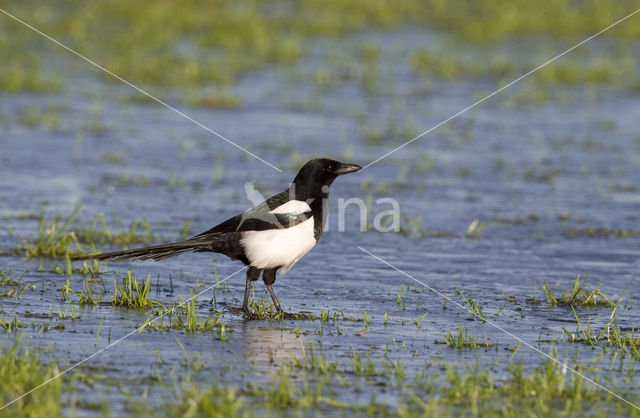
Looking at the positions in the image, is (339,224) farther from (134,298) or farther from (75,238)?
(134,298)

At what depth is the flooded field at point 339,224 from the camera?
4.94m

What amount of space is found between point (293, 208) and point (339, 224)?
3.11m

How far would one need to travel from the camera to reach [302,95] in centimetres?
1545

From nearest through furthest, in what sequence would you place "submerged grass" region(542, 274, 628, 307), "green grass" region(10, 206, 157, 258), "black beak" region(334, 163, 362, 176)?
1. "black beak" region(334, 163, 362, 176)
2. "submerged grass" region(542, 274, 628, 307)
3. "green grass" region(10, 206, 157, 258)

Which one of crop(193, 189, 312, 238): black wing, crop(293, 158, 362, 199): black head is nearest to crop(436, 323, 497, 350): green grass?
crop(193, 189, 312, 238): black wing

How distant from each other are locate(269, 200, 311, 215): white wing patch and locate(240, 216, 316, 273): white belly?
8 cm

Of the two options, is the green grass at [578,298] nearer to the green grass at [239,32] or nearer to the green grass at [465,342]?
the green grass at [465,342]

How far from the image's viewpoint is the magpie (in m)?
6.31

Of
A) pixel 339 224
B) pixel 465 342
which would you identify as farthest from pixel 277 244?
pixel 339 224

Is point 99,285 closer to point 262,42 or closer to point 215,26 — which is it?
point 262,42

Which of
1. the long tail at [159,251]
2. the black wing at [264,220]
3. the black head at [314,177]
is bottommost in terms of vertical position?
the long tail at [159,251]

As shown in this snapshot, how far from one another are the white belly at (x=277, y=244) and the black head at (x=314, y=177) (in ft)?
0.92

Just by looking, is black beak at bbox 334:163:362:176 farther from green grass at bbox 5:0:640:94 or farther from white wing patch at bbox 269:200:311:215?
green grass at bbox 5:0:640:94

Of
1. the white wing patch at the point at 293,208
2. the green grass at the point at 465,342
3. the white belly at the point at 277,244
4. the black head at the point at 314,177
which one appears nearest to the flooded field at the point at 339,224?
the green grass at the point at 465,342
